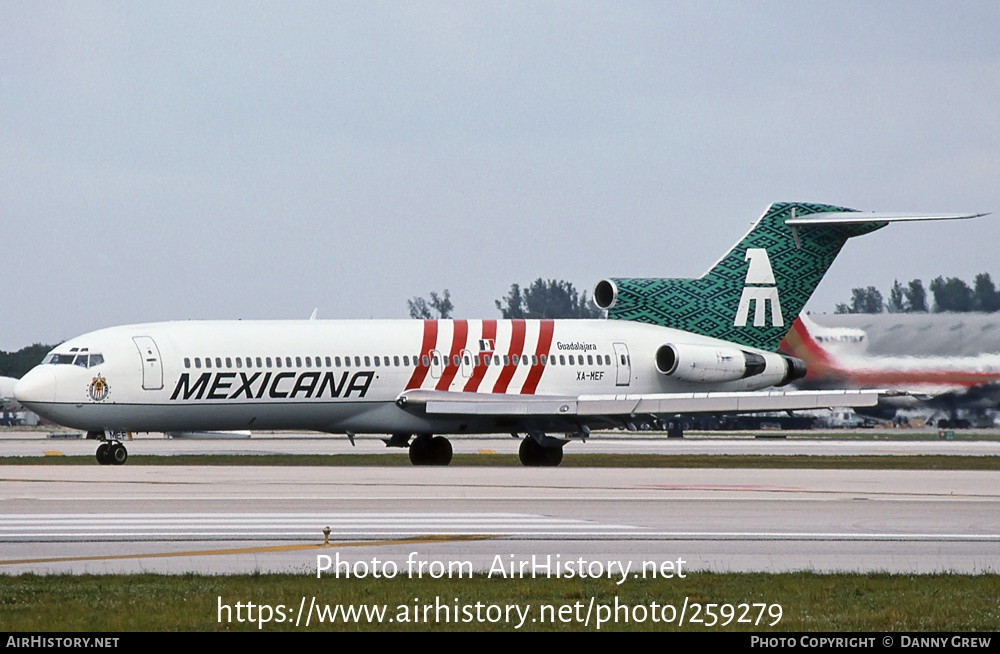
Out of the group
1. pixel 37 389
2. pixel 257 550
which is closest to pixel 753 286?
pixel 37 389

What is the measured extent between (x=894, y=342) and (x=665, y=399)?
64.2ft

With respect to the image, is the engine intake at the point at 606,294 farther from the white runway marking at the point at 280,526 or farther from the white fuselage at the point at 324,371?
the white runway marking at the point at 280,526

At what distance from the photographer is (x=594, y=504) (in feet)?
83.4

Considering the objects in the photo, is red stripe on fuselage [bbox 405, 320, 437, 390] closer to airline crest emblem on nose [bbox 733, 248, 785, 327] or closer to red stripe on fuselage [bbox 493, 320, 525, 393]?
red stripe on fuselage [bbox 493, 320, 525, 393]

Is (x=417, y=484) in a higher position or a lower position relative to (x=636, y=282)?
lower

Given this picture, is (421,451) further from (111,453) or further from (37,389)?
(37,389)

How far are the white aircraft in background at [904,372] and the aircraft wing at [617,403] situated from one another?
1607cm

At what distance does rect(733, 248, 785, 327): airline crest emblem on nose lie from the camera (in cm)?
4866

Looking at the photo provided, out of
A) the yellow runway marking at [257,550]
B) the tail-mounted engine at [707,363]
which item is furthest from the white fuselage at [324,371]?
the yellow runway marking at [257,550]

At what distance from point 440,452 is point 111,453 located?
29.7 ft

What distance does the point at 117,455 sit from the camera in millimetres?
40781
